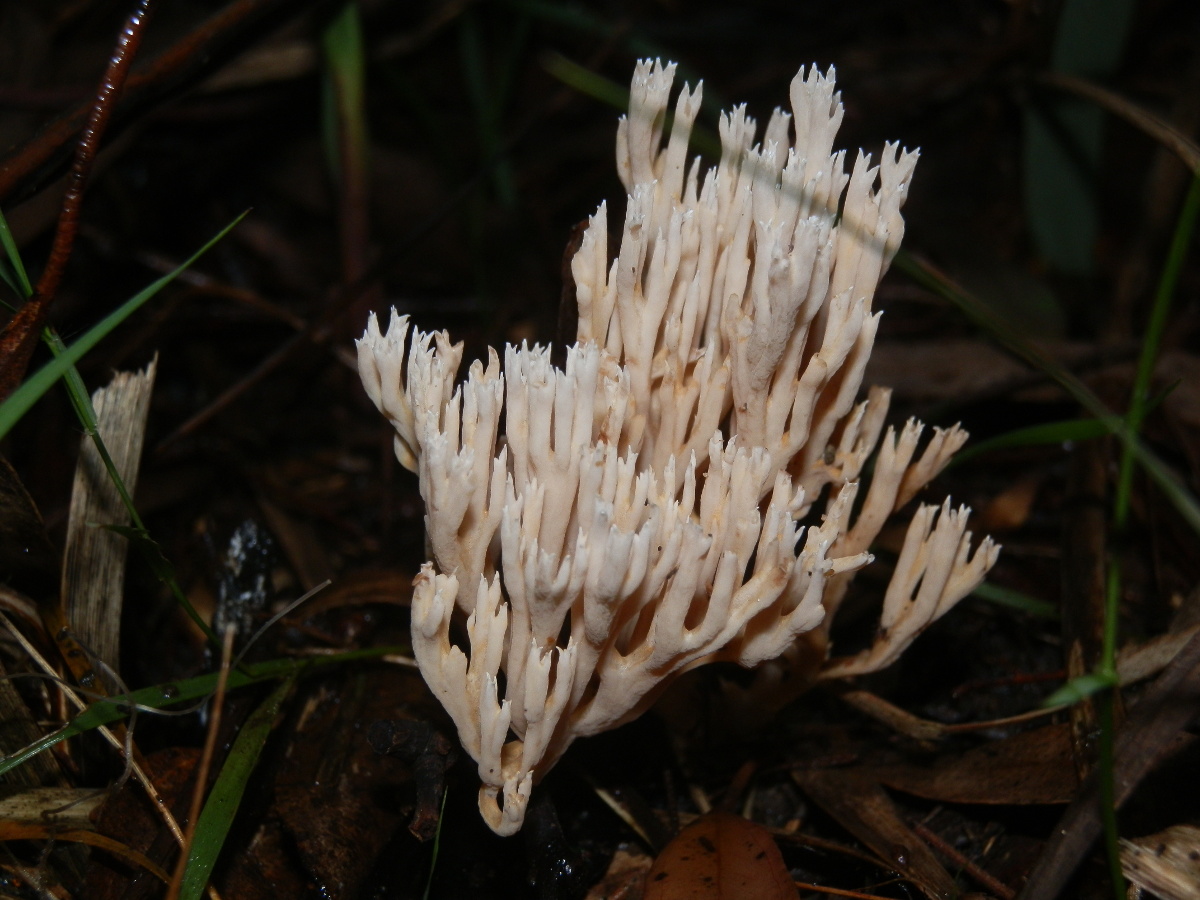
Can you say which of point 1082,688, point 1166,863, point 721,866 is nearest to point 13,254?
point 721,866

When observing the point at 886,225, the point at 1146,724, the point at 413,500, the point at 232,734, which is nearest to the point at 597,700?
the point at 232,734

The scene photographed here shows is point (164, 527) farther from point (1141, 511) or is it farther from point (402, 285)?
point (1141, 511)

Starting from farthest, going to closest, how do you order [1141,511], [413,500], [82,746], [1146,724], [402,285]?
[402,285]
[413,500]
[1141,511]
[82,746]
[1146,724]

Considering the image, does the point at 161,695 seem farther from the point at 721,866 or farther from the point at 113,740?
the point at 721,866

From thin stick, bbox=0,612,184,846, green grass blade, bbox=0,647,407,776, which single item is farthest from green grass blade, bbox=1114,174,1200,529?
thin stick, bbox=0,612,184,846

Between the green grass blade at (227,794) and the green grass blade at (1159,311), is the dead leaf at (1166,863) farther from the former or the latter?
the green grass blade at (227,794)

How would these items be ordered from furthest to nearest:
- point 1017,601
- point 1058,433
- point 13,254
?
point 1017,601 → point 1058,433 → point 13,254

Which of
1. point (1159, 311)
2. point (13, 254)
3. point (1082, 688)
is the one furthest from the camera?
point (13, 254)
